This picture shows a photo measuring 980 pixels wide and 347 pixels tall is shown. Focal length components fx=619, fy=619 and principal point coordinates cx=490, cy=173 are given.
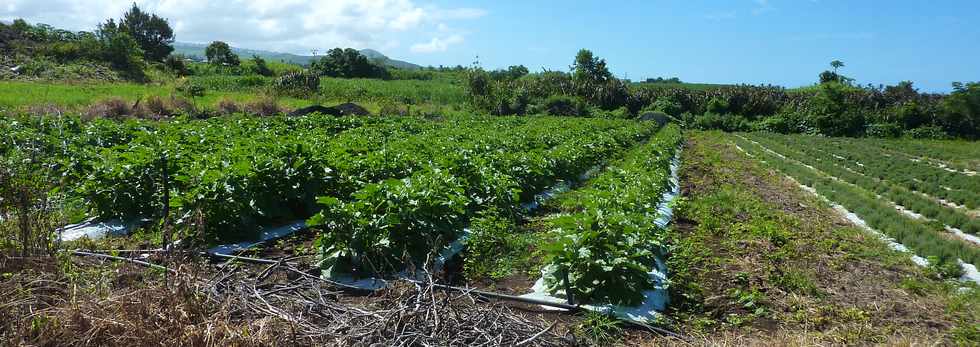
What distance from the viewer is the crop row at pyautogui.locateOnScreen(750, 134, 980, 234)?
956cm

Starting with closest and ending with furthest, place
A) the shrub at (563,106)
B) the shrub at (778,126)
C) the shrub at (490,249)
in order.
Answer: the shrub at (490,249)
the shrub at (778,126)
the shrub at (563,106)

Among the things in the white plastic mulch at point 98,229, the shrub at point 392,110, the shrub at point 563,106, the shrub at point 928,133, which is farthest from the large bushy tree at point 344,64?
the white plastic mulch at point 98,229

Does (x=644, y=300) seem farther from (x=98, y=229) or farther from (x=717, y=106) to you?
(x=717, y=106)

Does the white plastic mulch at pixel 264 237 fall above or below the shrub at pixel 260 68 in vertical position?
below

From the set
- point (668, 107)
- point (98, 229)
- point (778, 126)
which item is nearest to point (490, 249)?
point (98, 229)

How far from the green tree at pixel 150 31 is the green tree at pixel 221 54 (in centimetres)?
427

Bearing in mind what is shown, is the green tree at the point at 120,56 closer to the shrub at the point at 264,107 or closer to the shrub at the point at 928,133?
the shrub at the point at 264,107

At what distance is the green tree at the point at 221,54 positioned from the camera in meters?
64.8

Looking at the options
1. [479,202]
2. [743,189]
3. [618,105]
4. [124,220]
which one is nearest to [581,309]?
[479,202]

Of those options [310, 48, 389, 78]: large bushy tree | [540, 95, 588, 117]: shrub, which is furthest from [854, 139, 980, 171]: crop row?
[310, 48, 389, 78]: large bushy tree

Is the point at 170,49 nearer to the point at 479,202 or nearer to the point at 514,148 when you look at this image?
the point at 514,148

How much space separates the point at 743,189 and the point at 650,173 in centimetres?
271

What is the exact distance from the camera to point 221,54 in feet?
220

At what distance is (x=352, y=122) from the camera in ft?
67.8
